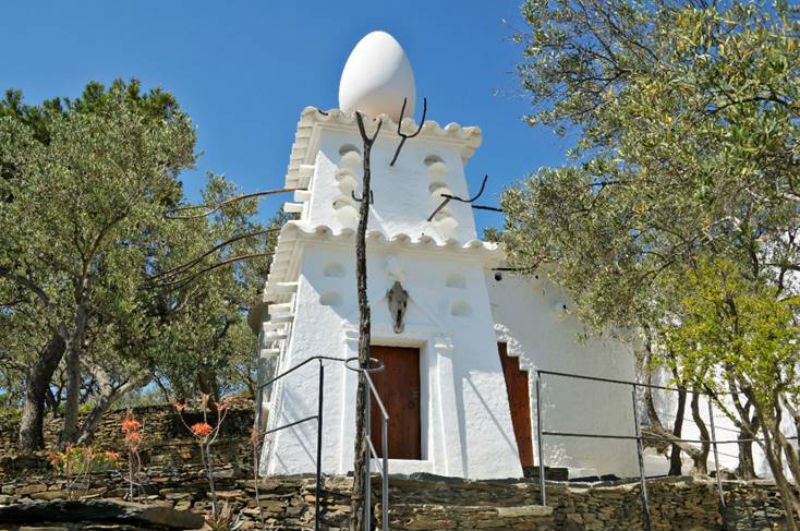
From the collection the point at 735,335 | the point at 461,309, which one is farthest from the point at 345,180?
the point at 735,335

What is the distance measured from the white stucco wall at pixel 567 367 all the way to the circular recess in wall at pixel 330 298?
3175 millimetres

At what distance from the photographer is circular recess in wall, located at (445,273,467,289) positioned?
41.1 feet

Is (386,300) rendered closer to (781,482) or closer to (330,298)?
(330,298)

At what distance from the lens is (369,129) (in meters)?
13.2

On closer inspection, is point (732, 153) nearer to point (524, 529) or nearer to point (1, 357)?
point (524, 529)

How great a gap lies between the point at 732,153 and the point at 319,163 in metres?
7.95

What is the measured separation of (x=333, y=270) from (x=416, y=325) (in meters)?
1.56

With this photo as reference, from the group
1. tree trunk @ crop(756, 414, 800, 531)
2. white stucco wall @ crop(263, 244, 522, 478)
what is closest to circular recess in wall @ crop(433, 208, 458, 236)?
white stucco wall @ crop(263, 244, 522, 478)

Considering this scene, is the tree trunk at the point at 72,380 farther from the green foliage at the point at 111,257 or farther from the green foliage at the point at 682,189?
the green foliage at the point at 682,189

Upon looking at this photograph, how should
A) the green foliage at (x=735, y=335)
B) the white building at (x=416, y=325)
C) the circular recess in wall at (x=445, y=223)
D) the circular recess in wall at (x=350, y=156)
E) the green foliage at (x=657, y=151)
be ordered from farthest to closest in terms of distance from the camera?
the circular recess in wall at (x=350, y=156) → the circular recess in wall at (x=445, y=223) → the white building at (x=416, y=325) → the green foliage at (x=735, y=335) → the green foliage at (x=657, y=151)

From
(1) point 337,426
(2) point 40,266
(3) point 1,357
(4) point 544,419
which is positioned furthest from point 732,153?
(3) point 1,357

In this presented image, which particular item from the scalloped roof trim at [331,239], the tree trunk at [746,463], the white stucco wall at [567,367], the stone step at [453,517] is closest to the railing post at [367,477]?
the stone step at [453,517]

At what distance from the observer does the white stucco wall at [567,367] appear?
13102 millimetres

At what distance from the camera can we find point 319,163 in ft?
42.8
